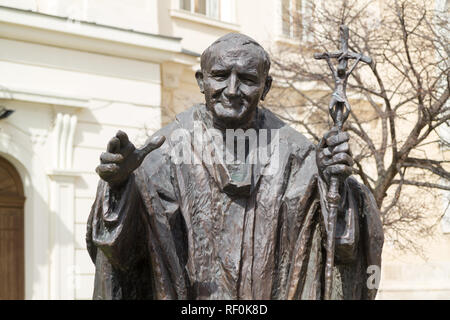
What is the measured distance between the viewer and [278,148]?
4.29m

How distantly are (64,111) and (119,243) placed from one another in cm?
987

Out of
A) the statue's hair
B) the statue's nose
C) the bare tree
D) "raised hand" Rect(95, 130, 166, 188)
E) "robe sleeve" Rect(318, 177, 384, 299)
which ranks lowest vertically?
"robe sleeve" Rect(318, 177, 384, 299)

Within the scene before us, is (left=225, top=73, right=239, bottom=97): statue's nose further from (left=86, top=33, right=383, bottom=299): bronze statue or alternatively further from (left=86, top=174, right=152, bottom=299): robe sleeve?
(left=86, top=174, right=152, bottom=299): robe sleeve

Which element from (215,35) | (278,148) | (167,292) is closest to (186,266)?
(167,292)

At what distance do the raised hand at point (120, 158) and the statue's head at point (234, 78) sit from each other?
0.43 m

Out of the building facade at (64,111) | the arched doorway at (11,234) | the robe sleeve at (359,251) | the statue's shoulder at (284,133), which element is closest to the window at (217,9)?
the building facade at (64,111)

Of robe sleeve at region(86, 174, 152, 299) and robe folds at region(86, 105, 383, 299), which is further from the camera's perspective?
robe folds at region(86, 105, 383, 299)

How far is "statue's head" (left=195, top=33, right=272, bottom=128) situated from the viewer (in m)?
4.11

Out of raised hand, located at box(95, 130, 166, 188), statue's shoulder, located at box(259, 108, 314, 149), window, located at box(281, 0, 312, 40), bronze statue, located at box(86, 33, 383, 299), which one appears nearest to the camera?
raised hand, located at box(95, 130, 166, 188)

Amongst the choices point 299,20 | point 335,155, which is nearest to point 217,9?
point 299,20

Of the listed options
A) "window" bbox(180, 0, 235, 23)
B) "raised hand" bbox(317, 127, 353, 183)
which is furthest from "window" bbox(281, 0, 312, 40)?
"raised hand" bbox(317, 127, 353, 183)

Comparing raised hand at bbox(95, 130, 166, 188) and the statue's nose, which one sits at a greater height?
the statue's nose

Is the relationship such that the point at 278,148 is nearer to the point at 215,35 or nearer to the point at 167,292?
the point at 167,292

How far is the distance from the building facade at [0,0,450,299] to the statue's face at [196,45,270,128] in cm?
906
